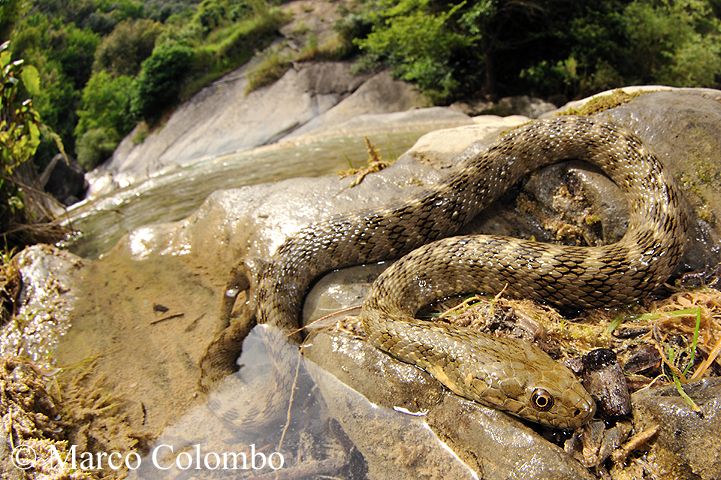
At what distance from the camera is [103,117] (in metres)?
41.1

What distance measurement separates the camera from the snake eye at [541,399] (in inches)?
121

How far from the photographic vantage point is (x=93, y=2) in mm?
47438

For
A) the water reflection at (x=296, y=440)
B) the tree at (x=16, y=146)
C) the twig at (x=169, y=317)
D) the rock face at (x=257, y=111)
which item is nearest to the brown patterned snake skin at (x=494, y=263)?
the water reflection at (x=296, y=440)

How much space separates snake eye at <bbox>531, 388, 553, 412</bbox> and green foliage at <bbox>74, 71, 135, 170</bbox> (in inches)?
1653

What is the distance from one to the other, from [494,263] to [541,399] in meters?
1.52

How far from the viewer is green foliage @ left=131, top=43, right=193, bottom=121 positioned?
3469 centimetres

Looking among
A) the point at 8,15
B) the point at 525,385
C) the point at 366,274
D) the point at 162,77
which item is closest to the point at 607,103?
the point at 366,274

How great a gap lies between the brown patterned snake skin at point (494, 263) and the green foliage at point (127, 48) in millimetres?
48393

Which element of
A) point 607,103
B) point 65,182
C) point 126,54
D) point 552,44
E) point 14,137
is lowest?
point 552,44

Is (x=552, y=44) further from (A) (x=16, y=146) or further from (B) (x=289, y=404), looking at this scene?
(B) (x=289, y=404)

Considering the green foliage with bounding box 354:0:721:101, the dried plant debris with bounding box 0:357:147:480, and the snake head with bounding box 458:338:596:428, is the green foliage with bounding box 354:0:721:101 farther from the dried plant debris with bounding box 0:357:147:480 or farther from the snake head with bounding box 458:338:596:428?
the dried plant debris with bounding box 0:357:147:480

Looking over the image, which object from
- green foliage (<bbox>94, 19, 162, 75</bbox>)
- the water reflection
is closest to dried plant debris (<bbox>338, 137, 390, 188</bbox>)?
the water reflection

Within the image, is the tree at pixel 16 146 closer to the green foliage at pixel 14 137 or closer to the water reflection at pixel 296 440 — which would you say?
the green foliage at pixel 14 137

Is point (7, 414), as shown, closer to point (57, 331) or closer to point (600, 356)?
point (57, 331)
